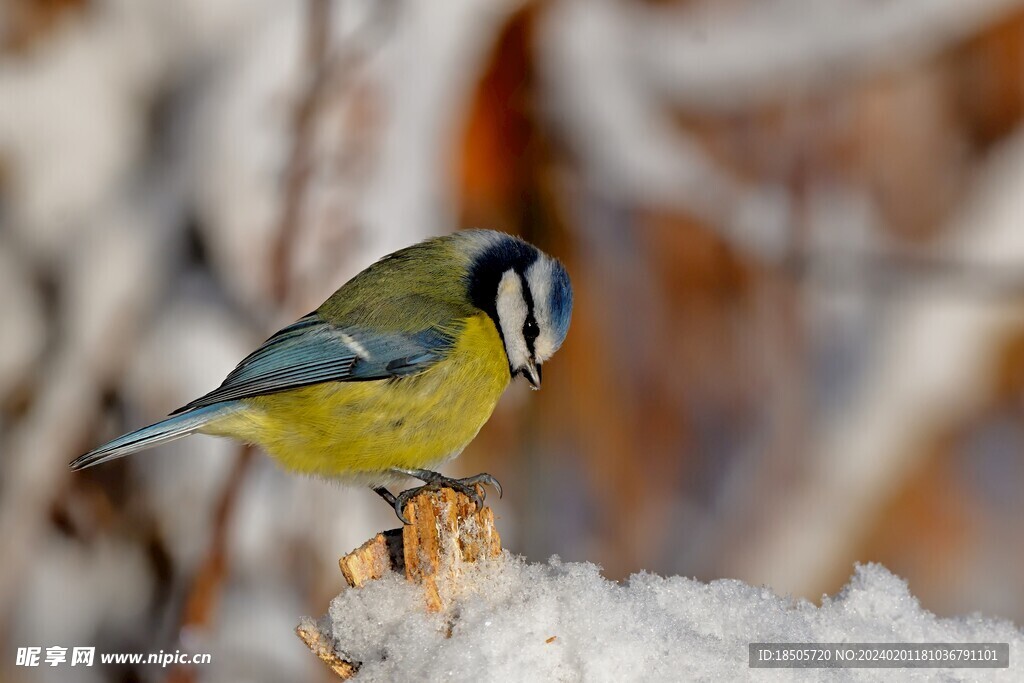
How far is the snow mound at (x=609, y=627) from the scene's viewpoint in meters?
0.92

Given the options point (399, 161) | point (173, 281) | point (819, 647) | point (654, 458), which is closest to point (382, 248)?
point (399, 161)

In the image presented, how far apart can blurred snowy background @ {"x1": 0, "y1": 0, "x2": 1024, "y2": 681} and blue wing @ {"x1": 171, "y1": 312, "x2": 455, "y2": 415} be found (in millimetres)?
658

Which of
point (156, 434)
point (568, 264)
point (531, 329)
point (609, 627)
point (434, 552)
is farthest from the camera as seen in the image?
point (568, 264)

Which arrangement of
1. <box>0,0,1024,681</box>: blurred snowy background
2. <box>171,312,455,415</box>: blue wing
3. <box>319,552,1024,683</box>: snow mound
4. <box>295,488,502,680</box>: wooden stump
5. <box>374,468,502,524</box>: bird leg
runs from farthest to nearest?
<box>0,0,1024,681</box>: blurred snowy background, <box>171,312,455,415</box>: blue wing, <box>374,468,502,524</box>: bird leg, <box>295,488,502,680</box>: wooden stump, <box>319,552,1024,683</box>: snow mound

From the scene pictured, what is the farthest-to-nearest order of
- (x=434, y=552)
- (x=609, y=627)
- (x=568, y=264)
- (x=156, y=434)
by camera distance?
(x=568, y=264), (x=156, y=434), (x=434, y=552), (x=609, y=627)

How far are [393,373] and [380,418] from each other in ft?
0.24

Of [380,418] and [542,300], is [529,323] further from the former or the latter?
[380,418]

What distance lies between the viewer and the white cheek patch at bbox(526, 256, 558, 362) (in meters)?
1.56

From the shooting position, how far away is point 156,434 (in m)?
1.47

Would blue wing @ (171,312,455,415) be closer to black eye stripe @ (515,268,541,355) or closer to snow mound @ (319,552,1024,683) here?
black eye stripe @ (515,268,541,355)

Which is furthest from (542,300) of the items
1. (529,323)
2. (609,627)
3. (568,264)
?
(568,264)

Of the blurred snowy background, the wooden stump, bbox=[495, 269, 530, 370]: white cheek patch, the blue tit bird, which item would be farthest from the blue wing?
the blurred snowy background

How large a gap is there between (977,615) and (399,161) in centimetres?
172

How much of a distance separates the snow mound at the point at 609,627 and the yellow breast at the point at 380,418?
42cm
